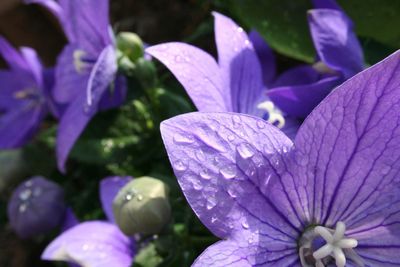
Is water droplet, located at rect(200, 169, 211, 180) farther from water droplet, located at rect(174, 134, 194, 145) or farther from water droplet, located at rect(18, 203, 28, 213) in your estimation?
water droplet, located at rect(18, 203, 28, 213)

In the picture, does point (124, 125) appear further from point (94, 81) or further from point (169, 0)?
point (169, 0)

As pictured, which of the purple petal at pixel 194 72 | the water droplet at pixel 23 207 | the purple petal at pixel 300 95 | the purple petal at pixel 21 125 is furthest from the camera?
Answer: the purple petal at pixel 21 125

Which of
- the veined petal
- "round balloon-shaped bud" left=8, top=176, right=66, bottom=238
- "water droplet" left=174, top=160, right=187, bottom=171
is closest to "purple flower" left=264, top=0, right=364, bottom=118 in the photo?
the veined petal

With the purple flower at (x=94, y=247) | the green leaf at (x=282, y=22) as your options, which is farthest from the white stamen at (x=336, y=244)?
the green leaf at (x=282, y=22)

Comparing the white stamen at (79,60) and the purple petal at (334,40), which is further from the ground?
the purple petal at (334,40)

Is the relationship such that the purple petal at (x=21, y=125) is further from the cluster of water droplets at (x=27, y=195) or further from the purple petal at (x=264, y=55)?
the purple petal at (x=264, y=55)

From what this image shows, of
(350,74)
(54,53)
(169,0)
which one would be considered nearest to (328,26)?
(350,74)
